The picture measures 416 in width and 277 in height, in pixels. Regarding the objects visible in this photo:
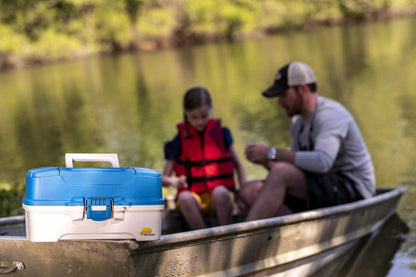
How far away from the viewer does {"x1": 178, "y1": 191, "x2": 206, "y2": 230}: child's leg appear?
510 centimetres

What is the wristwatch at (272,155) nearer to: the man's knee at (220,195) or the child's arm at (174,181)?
the man's knee at (220,195)

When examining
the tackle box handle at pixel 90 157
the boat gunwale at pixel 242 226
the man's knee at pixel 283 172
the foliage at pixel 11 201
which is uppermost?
the tackle box handle at pixel 90 157

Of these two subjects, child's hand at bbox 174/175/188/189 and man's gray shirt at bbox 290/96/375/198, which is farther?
child's hand at bbox 174/175/188/189

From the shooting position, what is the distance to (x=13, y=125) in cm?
2016

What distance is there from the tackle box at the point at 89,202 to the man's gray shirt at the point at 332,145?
1.72 meters

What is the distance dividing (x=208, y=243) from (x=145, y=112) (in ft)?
48.3

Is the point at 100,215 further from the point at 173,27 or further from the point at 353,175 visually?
the point at 173,27

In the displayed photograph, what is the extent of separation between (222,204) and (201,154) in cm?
58

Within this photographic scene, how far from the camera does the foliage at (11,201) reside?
709 cm

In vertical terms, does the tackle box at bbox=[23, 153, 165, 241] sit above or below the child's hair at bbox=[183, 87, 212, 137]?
below

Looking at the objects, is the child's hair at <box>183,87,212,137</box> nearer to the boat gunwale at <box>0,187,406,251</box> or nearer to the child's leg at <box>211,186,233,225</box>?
the child's leg at <box>211,186,233,225</box>

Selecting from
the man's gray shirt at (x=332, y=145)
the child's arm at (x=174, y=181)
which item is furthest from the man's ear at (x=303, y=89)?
the child's arm at (x=174, y=181)

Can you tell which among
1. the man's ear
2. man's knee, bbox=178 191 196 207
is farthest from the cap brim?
man's knee, bbox=178 191 196 207

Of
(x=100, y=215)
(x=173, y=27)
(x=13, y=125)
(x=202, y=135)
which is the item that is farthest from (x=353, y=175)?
(x=173, y=27)
